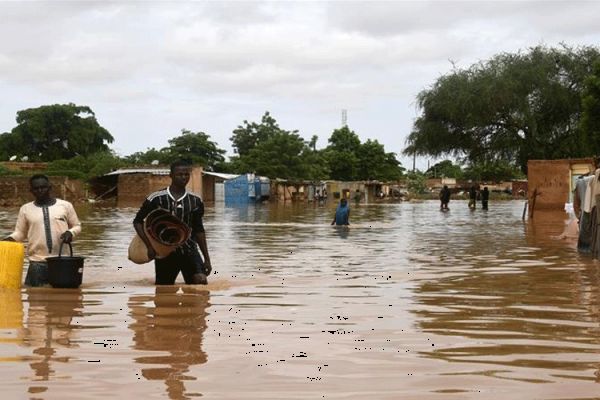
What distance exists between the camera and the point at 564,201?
3197cm

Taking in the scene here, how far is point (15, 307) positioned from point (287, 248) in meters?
8.83

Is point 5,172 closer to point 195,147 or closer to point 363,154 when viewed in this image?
point 195,147

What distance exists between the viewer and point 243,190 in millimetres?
58406

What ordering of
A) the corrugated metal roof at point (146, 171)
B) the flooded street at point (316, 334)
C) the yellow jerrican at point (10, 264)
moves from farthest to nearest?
the corrugated metal roof at point (146, 171) < the yellow jerrican at point (10, 264) < the flooded street at point (316, 334)

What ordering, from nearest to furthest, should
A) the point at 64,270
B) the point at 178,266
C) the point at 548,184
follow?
the point at 64,270
the point at 178,266
the point at 548,184

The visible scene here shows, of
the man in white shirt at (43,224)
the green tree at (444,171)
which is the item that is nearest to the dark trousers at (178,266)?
the man in white shirt at (43,224)

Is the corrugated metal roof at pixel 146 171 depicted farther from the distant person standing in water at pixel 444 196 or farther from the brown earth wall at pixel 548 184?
the brown earth wall at pixel 548 184

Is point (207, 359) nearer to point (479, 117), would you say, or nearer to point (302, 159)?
point (479, 117)

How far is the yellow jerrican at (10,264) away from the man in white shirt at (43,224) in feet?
→ 0.35

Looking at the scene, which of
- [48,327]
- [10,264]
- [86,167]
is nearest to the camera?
[48,327]

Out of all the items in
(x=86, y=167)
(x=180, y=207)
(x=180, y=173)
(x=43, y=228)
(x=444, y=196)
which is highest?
(x=86, y=167)

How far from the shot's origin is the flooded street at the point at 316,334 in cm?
465

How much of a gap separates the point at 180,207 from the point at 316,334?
291cm

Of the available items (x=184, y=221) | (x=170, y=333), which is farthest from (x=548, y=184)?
(x=170, y=333)
